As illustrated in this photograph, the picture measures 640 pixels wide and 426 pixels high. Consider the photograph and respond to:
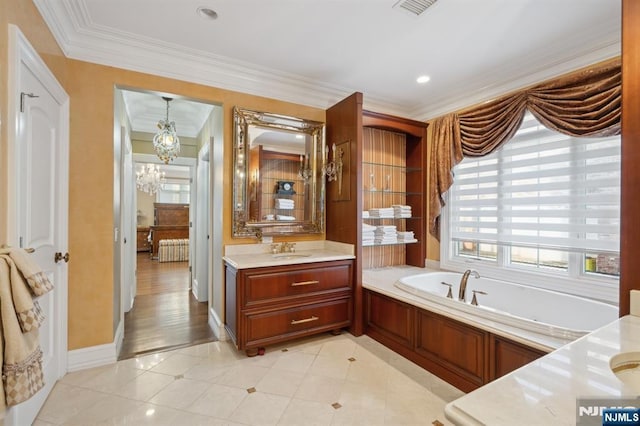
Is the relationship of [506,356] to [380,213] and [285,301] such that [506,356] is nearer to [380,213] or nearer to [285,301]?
[285,301]

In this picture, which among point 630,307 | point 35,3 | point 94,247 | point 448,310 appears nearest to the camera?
point 630,307

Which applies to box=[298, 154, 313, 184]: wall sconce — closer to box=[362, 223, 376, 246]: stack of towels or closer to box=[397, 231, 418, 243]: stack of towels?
box=[362, 223, 376, 246]: stack of towels

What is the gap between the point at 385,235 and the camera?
3490 mm

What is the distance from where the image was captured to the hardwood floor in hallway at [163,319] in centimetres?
279

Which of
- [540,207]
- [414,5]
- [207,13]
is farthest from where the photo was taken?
[540,207]

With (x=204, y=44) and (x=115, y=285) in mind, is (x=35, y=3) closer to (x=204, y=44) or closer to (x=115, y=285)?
(x=204, y=44)

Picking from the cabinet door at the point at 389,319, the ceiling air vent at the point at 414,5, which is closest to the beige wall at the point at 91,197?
the ceiling air vent at the point at 414,5

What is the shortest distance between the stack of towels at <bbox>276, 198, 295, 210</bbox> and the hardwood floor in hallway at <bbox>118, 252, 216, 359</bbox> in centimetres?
A: 150

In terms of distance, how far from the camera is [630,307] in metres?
1.24

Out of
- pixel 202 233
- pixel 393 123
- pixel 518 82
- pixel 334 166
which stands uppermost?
pixel 518 82

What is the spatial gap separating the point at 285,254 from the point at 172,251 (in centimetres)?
575

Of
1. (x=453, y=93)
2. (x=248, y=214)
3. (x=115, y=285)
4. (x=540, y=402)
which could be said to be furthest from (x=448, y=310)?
(x=115, y=285)

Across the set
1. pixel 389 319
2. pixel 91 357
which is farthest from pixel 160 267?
pixel 389 319

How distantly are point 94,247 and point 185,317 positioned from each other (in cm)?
149
